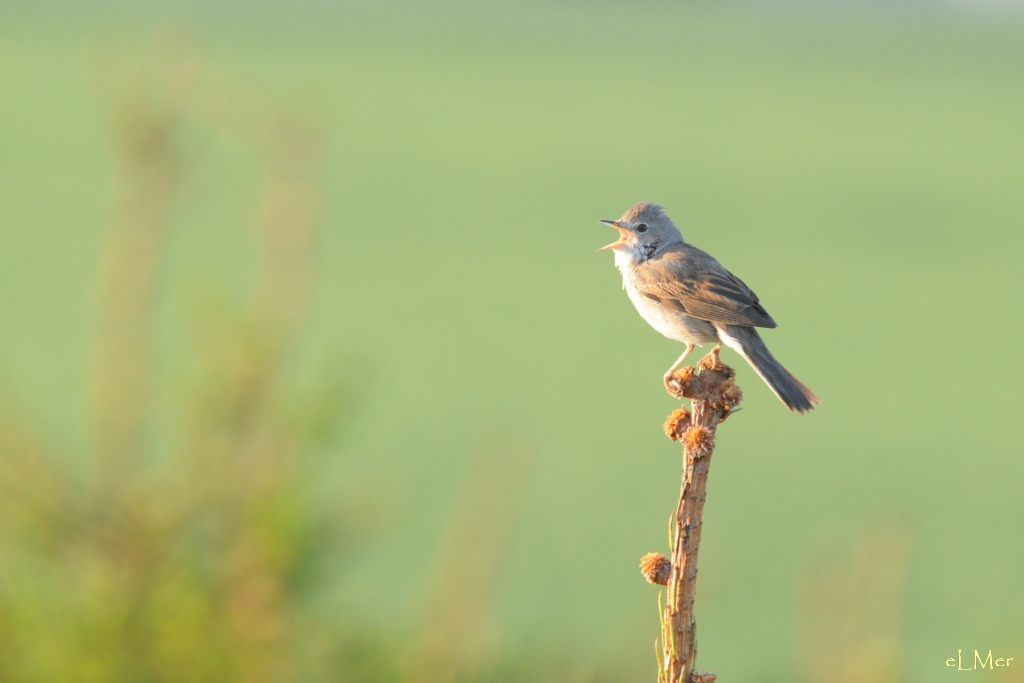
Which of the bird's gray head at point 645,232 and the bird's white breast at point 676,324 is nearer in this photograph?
the bird's white breast at point 676,324

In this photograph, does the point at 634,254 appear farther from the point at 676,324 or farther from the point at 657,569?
the point at 657,569

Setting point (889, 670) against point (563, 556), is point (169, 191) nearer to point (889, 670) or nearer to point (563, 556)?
point (889, 670)

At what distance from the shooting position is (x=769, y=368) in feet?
13.0

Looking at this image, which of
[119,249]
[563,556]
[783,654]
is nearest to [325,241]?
[563,556]

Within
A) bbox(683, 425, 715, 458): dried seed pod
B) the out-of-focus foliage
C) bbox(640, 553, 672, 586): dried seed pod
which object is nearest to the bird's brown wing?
the out-of-focus foliage

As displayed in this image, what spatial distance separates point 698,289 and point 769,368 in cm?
50

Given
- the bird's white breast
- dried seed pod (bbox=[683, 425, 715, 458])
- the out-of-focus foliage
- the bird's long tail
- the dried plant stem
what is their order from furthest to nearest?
the bird's white breast → the out-of-focus foliage → the bird's long tail → dried seed pod (bbox=[683, 425, 715, 458]) → the dried plant stem

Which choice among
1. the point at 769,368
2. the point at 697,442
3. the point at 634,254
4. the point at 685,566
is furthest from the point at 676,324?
the point at 685,566

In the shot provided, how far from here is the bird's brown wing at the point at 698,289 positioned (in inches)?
164

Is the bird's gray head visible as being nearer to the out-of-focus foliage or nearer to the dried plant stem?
the out-of-focus foliage

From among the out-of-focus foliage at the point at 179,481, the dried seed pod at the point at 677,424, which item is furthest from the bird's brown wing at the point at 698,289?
the dried seed pod at the point at 677,424

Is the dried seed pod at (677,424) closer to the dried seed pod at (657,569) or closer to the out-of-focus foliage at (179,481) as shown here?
the dried seed pod at (657,569)

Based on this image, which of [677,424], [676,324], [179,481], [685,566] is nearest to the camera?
[685,566]

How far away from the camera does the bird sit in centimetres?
414
